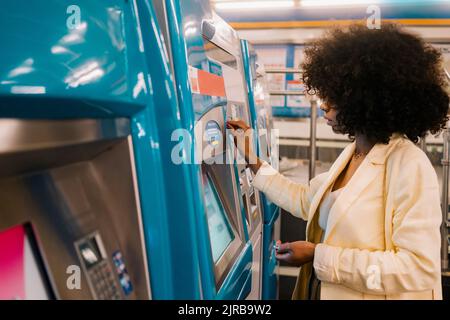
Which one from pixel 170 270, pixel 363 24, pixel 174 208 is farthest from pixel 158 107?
pixel 363 24

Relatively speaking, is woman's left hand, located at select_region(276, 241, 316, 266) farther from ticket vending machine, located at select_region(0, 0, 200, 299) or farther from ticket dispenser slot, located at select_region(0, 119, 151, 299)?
ticket dispenser slot, located at select_region(0, 119, 151, 299)

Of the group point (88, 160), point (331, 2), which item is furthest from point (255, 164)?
point (331, 2)

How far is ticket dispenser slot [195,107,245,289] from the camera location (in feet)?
4.13

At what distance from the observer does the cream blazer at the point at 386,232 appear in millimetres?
1230

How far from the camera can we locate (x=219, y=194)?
5.03 ft

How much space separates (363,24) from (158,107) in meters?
0.98

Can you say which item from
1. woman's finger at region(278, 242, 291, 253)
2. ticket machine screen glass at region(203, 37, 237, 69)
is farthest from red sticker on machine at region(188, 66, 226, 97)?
woman's finger at region(278, 242, 291, 253)

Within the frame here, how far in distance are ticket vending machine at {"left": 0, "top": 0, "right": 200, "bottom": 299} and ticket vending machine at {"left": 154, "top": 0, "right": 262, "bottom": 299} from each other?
Answer: 0.20ft

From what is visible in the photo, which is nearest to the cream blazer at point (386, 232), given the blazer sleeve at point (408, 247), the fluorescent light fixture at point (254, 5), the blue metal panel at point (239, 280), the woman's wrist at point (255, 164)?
the blazer sleeve at point (408, 247)

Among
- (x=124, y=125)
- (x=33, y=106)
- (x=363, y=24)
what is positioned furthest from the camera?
(x=363, y=24)

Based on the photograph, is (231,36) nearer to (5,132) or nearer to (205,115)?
(205,115)

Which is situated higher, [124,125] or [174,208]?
[124,125]

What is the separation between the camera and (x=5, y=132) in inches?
24.6

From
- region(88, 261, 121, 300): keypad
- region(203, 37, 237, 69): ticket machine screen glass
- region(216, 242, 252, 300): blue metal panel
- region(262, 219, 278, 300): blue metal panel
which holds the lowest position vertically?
region(262, 219, 278, 300): blue metal panel
